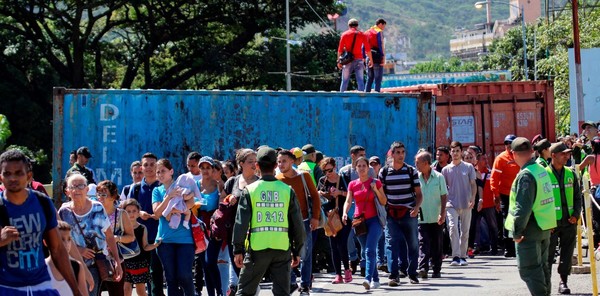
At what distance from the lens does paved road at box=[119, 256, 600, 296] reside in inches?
538

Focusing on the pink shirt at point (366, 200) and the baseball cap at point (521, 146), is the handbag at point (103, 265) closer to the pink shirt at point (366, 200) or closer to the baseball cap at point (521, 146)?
the baseball cap at point (521, 146)

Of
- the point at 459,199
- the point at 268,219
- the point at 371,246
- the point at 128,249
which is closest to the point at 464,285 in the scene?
the point at 371,246

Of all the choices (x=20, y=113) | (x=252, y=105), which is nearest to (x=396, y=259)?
(x=252, y=105)

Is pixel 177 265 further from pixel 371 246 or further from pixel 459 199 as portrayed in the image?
pixel 459 199

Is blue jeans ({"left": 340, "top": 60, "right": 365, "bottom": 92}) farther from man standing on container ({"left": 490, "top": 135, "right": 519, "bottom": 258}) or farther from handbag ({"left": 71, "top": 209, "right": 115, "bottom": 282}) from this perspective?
handbag ({"left": 71, "top": 209, "right": 115, "bottom": 282})

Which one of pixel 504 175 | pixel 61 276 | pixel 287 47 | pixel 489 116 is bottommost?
pixel 61 276

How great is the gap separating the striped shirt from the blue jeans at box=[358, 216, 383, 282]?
0.44m

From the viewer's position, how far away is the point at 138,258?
12.1m

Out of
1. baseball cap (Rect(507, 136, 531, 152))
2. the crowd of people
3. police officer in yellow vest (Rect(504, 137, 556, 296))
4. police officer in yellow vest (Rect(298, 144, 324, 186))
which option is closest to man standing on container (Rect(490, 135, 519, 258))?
the crowd of people

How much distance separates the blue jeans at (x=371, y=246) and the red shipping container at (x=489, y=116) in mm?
8004

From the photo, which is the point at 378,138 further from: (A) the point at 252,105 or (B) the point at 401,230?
(B) the point at 401,230

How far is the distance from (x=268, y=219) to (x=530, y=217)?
8.25 feet

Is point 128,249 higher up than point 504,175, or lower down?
lower down

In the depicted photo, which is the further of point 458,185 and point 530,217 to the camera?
point 458,185
